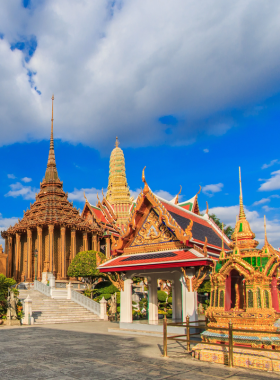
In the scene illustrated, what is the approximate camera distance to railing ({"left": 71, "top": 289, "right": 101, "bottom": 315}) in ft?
73.1

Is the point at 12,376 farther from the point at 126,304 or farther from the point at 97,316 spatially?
the point at 97,316

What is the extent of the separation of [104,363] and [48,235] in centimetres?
3097

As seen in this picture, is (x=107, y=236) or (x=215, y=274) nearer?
(x=215, y=274)

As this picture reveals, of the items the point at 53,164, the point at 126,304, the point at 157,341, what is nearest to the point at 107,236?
the point at 53,164

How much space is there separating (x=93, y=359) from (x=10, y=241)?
34578 millimetres

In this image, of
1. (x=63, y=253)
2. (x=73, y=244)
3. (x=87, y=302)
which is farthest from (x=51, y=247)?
(x=87, y=302)

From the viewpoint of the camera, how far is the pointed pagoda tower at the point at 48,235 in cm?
3575

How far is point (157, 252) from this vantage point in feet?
43.4

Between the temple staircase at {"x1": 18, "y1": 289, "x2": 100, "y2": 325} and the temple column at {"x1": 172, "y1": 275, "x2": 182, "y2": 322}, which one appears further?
the temple staircase at {"x1": 18, "y1": 289, "x2": 100, "y2": 325}

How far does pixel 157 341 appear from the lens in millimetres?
11102

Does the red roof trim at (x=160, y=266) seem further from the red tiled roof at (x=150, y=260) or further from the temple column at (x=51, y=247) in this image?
the temple column at (x=51, y=247)

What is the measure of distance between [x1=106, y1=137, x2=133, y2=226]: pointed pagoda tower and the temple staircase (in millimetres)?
24386

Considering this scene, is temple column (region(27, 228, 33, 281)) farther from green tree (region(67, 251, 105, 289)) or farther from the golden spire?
the golden spire

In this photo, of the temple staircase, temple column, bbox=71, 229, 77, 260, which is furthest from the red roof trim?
temple column, bbox=71, 229, 77, 260
